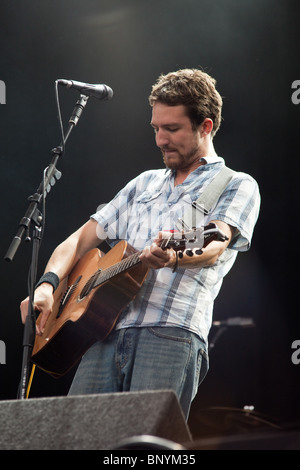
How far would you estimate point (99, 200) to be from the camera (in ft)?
15.7

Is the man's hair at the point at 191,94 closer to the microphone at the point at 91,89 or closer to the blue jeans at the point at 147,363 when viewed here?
the microphone at the point at 91,89

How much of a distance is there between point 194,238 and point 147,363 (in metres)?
0.48

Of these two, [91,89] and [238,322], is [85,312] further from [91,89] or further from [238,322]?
[238,322]

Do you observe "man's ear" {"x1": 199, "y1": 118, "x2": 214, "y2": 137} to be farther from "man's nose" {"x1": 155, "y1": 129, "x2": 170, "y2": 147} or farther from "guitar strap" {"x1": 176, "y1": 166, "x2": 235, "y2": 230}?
"guitar strap" {"x1": 176, "y1": 166, "x2": 235, "y2": 230}

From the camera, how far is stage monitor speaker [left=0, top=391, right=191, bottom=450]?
1203 mm

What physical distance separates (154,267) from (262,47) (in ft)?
9.71

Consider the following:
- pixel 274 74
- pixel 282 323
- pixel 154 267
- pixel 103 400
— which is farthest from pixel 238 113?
pixel 103 400

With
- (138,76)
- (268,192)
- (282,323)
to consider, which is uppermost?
(138,76)

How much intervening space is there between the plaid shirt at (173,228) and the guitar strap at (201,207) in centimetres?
2

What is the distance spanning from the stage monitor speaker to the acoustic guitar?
84cm

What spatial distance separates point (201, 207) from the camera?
230cm

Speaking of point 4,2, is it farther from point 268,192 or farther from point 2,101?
point 268,192

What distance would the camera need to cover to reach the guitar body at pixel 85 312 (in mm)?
2260
